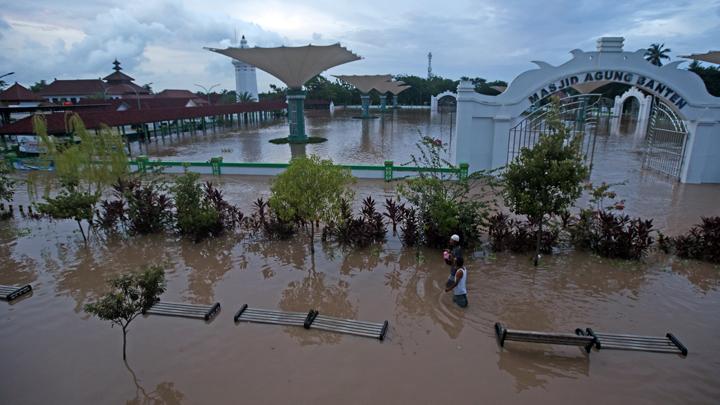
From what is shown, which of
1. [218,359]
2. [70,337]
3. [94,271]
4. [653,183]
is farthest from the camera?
[653,183]

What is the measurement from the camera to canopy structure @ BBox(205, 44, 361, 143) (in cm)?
2898

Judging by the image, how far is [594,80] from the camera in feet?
51.3

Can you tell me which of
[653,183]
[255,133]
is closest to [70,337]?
[653,183]

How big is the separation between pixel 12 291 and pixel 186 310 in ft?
13.5

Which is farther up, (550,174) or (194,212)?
(550,174)

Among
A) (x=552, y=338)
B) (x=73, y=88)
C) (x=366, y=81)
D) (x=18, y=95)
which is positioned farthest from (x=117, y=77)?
(x=552, y=338)

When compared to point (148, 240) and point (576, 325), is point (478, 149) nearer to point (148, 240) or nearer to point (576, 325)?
point (576, 325)

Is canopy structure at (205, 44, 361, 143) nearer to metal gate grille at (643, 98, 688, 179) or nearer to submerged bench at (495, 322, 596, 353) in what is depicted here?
metal gate grille at (643, 98, 688, 179)

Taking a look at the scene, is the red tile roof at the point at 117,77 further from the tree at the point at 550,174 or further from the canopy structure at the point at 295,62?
the tree at the point at 550,174

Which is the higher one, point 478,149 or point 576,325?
point 478,149

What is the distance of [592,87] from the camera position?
4822 cm

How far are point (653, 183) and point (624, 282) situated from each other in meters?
11.2

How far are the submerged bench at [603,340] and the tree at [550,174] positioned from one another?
10.0 feet

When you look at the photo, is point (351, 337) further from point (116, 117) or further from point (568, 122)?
point (116, 117)
